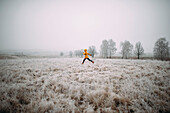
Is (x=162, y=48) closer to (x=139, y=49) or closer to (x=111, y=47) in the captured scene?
(x=139, y=49)

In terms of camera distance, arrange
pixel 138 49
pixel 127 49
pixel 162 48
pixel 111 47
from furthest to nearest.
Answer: pixel 111 47 < pixel 127 49 < pixel 138 49 < pixel 162 48

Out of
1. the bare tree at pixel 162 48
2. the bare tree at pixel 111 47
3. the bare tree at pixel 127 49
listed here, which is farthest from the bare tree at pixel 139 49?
the bare tree at pixel 111 47

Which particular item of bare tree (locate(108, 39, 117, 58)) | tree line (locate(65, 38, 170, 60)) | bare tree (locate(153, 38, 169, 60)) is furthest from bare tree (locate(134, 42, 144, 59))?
bare tree (locate(108, 39, 117, 58))

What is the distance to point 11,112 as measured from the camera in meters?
2.12

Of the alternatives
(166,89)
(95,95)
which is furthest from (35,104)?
(166,89)

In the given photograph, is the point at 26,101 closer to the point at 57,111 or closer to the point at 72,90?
the point at 57,111

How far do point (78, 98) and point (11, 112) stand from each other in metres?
2.13

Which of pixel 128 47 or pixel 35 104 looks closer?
pixel 35 104

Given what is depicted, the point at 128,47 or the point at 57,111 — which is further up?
the point at 128,47

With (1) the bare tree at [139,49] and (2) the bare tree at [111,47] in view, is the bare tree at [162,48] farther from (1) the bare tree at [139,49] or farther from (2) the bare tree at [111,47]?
(2) the bare tree at [111,47]

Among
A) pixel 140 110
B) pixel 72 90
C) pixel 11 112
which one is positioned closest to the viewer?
pixel 11 112

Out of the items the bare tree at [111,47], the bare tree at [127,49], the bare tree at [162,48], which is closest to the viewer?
the bare tree at [162,48]

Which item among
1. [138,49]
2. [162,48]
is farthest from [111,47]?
[162,48]

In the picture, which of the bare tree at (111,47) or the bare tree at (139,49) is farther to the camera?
the bare tree at (111,47)
